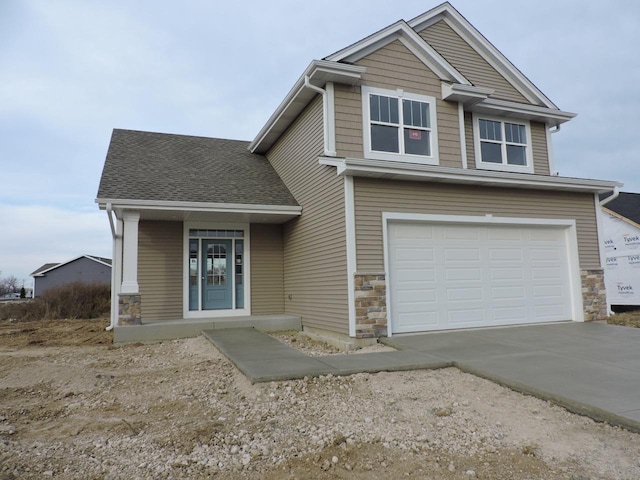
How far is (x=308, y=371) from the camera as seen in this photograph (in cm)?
507

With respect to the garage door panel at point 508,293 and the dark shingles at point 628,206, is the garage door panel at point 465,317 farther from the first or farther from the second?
the dark shingles at point 628,206

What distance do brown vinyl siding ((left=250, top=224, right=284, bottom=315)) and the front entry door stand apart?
0.59 metres

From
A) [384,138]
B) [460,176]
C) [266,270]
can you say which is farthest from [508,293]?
[266,270]

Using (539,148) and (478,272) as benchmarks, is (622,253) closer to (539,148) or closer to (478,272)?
(539,148)

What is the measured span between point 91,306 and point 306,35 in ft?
40.7

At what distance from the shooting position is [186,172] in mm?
10758

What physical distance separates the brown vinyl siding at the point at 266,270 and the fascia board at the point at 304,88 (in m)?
2.67

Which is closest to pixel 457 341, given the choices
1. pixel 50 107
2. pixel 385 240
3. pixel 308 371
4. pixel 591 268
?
pixel 385 240

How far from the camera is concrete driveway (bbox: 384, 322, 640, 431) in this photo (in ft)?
13.4

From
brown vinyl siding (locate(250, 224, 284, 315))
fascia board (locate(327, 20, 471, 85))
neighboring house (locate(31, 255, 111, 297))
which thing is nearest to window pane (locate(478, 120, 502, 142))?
fascia board (locate(327, 20, 471, 85))

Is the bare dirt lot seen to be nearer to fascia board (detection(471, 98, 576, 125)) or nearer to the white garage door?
the white garage door

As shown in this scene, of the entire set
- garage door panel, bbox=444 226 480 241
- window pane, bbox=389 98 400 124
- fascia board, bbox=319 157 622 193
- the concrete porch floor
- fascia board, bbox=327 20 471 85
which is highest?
fascia board, bbox=327 20 471 85

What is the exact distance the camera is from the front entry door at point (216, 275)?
10.5m

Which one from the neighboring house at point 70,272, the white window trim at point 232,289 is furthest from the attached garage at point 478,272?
the neighboring house at point 70,272
